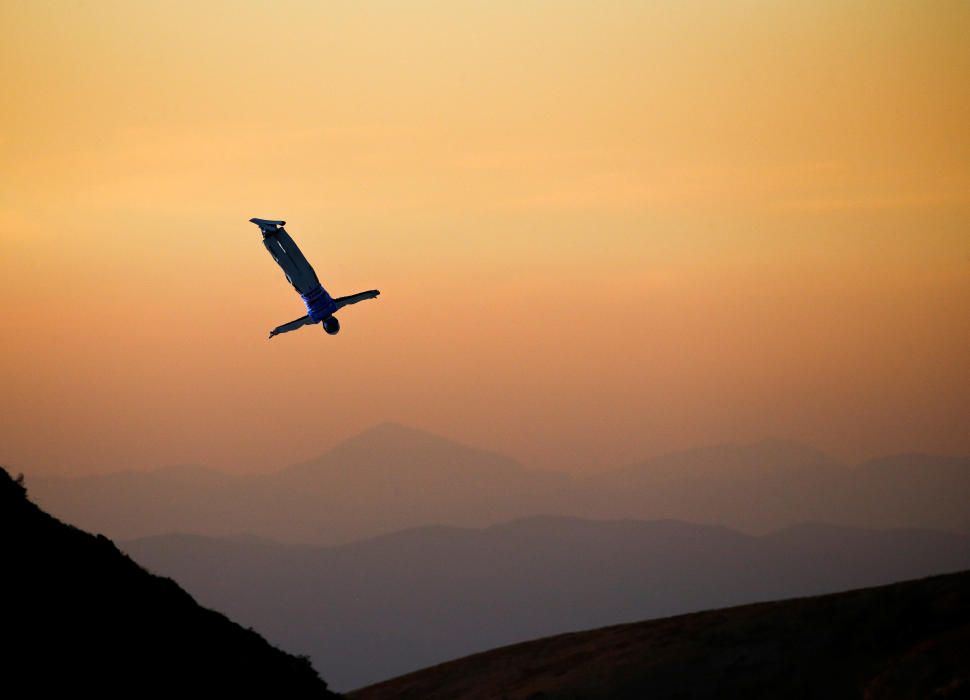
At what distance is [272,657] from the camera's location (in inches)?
2133

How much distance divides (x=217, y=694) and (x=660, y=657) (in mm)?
30748

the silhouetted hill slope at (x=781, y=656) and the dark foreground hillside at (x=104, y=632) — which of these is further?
the silhouetted hill slope at (x=781, y=656)

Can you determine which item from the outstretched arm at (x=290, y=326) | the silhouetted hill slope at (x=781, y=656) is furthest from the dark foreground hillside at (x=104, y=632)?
the silhouetted hill slope at (x=781, y=656)

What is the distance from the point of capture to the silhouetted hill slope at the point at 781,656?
201 ft

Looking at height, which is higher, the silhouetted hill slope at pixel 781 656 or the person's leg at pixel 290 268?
the person's leg at pixel 290 268

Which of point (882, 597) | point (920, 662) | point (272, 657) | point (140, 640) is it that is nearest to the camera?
point (140, 640)

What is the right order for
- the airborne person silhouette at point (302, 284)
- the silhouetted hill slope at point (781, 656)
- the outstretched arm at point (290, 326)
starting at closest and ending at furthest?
1. the airborne person silhouette at point (302, 284)
2. the outstretched arm at point (290, 326)
3. the silhouetted hill slope at point (781, 656)

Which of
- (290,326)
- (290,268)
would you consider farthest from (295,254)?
(290,326)

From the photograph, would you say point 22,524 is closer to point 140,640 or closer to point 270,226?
point 140,640

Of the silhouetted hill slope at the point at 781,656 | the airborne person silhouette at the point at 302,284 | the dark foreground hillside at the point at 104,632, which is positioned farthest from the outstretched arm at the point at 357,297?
the silhouetted hill slope at the point at 781,656

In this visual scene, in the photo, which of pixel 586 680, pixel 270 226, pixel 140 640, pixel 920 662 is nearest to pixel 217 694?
pixel 140 640

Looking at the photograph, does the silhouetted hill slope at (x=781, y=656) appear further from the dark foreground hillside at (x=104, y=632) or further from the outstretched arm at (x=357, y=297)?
the outstretched arm at (x=357, y=297)

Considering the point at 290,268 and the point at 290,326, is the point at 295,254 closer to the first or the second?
the point at 290,268

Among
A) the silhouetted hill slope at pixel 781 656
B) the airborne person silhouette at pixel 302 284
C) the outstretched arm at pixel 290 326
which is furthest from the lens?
the silhouetted hill slope at pixel 781 656
